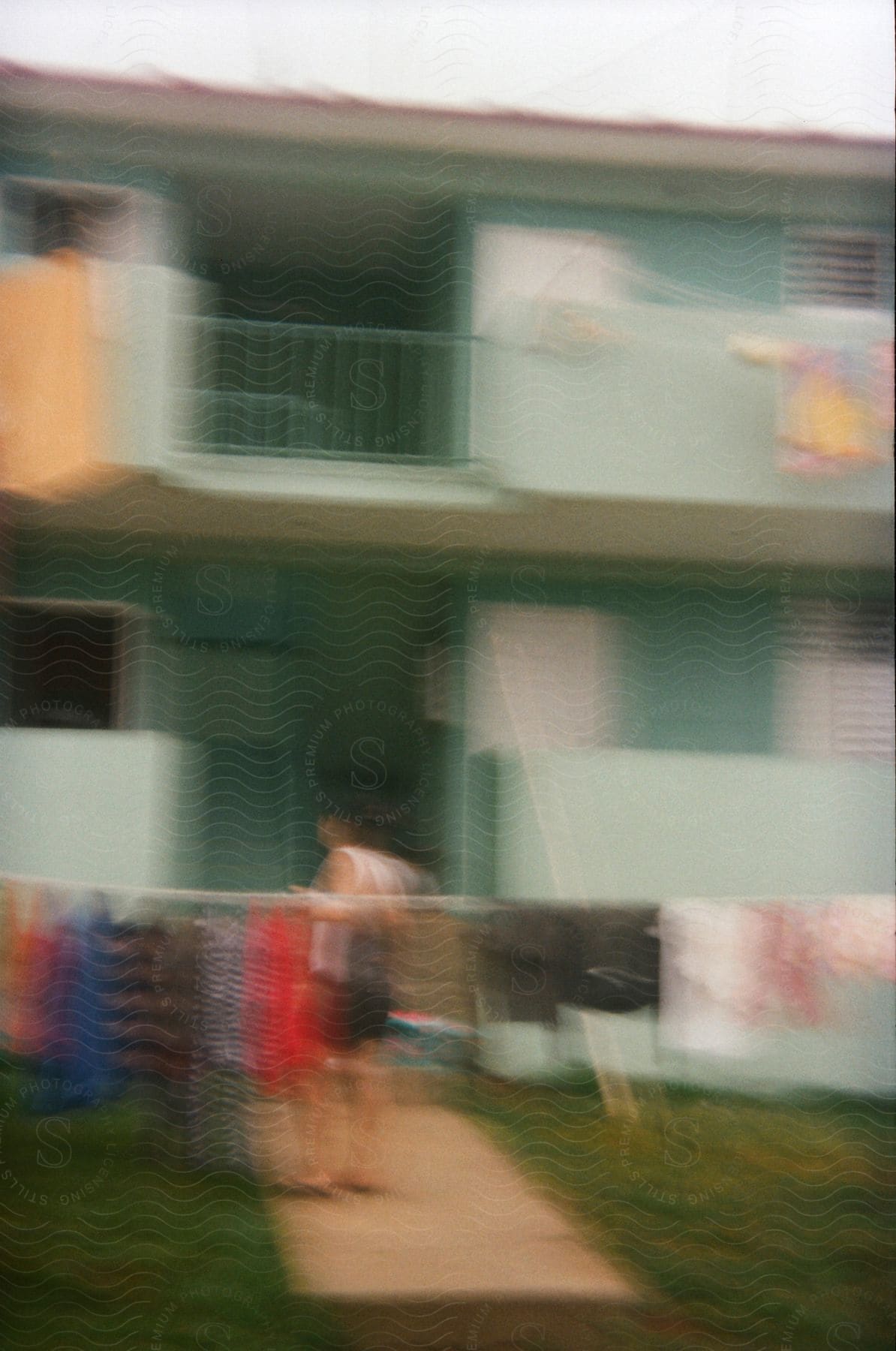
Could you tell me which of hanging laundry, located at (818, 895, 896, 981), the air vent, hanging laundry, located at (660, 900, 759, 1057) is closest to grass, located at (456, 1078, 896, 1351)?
hanging laundry, located at (660, 900, 759, 1057)

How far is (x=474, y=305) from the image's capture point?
7.84 feet

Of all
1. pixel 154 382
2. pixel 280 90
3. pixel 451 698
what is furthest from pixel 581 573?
pixel 280 90

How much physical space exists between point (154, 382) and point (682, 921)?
4.00 ft

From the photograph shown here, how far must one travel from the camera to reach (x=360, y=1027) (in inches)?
91.2

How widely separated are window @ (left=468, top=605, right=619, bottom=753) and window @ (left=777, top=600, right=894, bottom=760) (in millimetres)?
305

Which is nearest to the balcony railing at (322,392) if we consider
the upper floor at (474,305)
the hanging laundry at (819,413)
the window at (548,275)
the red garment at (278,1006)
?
the upper floor at (474,305)

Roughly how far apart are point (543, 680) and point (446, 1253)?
0.93m

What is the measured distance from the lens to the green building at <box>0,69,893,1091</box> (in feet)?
7.54

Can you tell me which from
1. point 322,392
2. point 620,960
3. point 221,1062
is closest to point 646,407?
→ point 322,392

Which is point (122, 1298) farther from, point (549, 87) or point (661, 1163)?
point (549, 87)

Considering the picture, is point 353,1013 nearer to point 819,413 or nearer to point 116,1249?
point 116,1249

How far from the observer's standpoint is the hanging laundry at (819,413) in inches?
96.8

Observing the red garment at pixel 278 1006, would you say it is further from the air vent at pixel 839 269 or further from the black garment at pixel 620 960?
the air vent at pixel 839 269

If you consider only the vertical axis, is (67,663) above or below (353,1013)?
above
